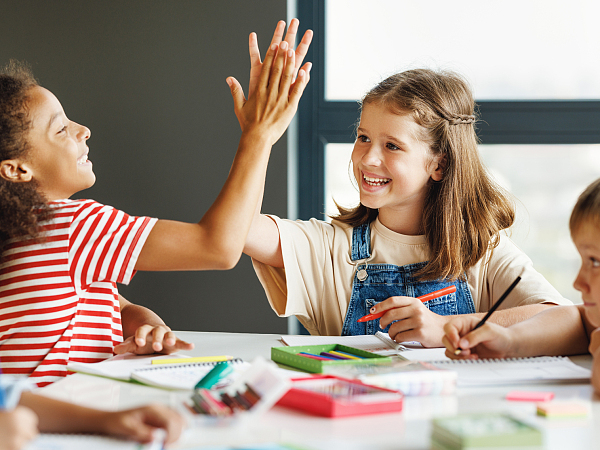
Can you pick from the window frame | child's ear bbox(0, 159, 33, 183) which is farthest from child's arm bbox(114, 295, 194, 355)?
the window frame

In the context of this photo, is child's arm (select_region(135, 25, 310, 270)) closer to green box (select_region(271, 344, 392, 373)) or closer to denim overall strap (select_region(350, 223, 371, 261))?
green box (select_region(271, 344, 392, 373))

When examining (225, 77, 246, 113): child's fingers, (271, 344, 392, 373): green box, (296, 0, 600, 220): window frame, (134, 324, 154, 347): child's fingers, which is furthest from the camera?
(296, 0, 600, 220): window frame

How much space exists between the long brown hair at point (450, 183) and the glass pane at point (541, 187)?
582 mm

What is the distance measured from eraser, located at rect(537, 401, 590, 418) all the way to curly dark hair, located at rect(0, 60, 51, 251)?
0.73 metres

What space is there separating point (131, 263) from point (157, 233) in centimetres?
6

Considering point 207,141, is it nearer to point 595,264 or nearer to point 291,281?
point 291,281

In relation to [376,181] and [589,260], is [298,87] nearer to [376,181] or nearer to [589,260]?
[376,181]

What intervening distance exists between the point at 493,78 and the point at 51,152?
160 cm

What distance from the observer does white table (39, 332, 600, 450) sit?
1.65 feet

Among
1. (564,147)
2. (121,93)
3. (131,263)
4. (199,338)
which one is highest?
(121,93)

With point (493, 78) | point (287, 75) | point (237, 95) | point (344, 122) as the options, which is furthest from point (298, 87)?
point (493, 78)

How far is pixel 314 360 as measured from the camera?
0.75 metres

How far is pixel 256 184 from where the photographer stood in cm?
89

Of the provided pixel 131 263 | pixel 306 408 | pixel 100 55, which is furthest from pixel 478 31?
pixel 306 408
